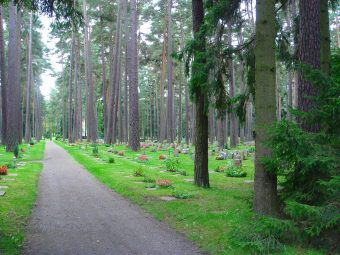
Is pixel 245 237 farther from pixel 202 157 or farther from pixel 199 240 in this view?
pixel 202 157

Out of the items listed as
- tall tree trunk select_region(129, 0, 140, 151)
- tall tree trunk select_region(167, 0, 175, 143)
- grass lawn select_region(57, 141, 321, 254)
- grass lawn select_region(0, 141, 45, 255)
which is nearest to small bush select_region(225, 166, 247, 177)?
grass lawn select_region(57, 141, 321, 254)

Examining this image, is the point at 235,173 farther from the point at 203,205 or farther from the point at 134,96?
the point at 134,96

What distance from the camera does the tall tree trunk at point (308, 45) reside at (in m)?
6.64

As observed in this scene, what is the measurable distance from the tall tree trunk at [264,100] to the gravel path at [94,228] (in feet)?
4.75

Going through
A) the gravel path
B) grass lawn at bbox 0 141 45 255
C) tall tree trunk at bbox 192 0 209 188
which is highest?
tall tree trunk at bbox 192 0 209 188

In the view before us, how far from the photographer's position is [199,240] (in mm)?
5625

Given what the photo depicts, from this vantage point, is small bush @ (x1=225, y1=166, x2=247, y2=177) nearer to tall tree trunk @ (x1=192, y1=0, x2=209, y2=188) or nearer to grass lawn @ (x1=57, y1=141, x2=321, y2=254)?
grass lawn @ (x1=57, y1=141, x2=321, y2=254)

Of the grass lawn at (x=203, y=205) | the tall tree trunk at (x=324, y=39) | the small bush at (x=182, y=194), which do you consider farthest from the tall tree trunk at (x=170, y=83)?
the tall tree trunk at (x=324, y=39)

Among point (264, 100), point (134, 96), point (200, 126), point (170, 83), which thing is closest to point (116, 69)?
point (170, 83)

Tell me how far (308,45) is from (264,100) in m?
1.55

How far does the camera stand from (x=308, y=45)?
671cm

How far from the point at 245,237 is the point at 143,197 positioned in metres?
4.17

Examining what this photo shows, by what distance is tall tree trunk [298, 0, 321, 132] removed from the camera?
664cm

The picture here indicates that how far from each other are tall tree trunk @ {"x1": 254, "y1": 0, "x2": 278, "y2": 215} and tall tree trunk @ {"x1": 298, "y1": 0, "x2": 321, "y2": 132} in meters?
0.91
